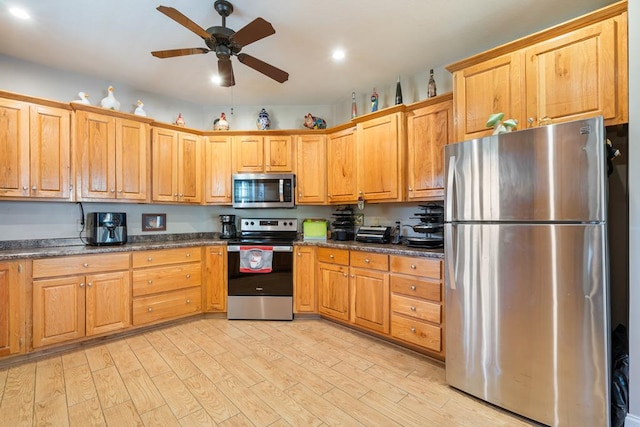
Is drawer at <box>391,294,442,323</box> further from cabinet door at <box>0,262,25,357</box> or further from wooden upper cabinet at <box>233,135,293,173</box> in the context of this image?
cabinet door at <box>0,262,25,357</box>

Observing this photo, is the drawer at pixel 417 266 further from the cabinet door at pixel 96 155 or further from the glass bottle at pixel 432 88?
the cabinet door at pixel 96 155

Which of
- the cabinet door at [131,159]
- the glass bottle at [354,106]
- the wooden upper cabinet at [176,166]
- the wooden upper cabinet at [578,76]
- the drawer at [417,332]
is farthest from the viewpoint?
the glass bottle at [354,106]

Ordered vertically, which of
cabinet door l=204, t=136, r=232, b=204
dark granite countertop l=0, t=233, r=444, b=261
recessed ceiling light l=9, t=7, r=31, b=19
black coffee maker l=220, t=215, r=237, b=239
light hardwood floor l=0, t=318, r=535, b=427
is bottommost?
light hardwood floor l=0, t=318, r=535, b=427

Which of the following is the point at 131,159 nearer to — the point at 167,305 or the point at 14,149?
the point at 14,149

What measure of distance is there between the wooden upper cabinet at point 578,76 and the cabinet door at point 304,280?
233 cm

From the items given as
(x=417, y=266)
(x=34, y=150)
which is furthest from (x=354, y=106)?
(x=34, y=150)

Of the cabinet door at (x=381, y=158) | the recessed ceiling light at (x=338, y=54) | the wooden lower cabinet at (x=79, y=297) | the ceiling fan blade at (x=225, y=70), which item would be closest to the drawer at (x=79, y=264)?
the wooden lower cabinet at (x=79, y=297)

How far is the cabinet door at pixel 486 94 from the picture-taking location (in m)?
1.94

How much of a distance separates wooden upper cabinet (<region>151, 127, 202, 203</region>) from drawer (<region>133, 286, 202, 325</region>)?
1.07 metres

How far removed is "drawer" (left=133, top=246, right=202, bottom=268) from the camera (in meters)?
2.91

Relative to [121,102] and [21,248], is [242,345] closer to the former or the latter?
[21,248]

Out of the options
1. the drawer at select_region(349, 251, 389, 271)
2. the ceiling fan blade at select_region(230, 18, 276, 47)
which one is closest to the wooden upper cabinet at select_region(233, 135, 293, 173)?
the drawer at select_region(349, 251, 389, 271)

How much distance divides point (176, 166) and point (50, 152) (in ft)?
3.60

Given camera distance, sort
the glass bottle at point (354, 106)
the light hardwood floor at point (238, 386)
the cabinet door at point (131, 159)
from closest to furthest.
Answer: the light hardwood floor at point (238, 386)
the cabinet door at point (131, 159)
the glass bottle at point (354, 106)
